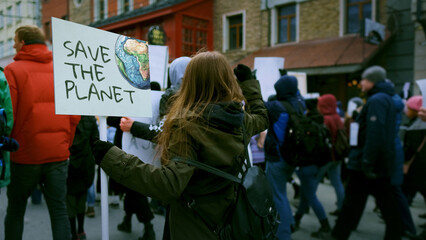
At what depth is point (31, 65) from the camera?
2855mm

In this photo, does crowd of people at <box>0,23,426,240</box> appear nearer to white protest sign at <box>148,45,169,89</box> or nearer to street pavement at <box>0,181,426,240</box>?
street pavement at <box>0,181,426,240</box>

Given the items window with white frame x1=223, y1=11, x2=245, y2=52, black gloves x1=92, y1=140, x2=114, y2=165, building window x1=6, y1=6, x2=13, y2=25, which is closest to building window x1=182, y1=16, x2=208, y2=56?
window with white frame x1=223, y1=11, x2=245, y2=52

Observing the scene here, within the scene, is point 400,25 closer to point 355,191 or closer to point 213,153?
point 355,191

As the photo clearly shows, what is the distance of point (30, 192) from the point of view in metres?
2.89

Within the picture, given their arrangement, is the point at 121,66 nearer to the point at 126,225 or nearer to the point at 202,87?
the point at 202,87

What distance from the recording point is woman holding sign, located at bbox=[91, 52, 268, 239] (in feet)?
5.64

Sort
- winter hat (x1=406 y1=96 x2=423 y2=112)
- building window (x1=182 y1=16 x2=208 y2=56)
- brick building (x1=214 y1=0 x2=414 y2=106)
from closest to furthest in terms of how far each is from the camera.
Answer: winter hat (x1=406 y1=96 x2=423 y2=112) < brick building (x1=214 y1=0 x2=414 y2=106) < building window (x1=182 y1=16 x2=208 y2=56)

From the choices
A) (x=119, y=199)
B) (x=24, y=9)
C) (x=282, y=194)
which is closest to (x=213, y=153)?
(x=282, y=194)

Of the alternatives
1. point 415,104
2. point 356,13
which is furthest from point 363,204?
point 356,13

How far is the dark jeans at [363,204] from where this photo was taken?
3.68 meters

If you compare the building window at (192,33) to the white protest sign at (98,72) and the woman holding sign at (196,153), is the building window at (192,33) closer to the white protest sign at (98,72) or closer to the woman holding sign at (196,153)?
the white protest sign at (98,72)

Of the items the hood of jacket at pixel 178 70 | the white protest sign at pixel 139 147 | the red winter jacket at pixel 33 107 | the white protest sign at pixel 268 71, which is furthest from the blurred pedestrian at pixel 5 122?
the white protest sign at pixel 268 71

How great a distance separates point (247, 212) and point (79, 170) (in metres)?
2.74

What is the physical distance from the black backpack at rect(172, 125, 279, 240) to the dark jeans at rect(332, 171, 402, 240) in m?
2.22
